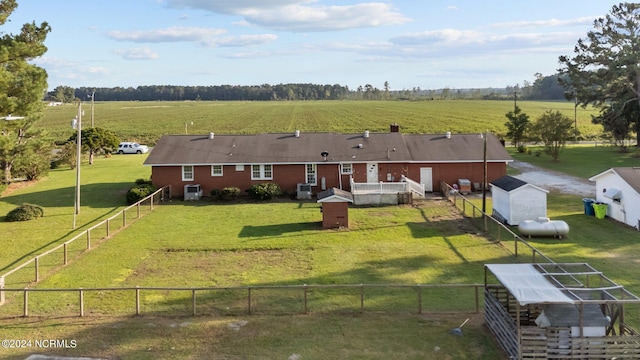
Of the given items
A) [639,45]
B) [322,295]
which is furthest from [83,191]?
[639,45]

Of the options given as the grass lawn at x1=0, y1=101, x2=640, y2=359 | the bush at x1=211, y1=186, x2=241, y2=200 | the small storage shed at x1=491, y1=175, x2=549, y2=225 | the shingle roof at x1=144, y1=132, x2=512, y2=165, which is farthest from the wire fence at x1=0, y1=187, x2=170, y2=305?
the small storage shed at x1=491, y1=175, x2=549, y2=225

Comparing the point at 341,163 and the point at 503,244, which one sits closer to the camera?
the point at 503,244

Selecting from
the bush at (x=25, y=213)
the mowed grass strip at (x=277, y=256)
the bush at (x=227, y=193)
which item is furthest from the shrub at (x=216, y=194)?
the bush at (x=25, y=213)

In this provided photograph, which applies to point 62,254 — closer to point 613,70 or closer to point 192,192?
point 192,192

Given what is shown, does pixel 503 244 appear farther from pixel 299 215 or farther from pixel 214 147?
pixel 214 147

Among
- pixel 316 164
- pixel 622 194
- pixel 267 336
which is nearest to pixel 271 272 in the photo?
pixel 267 336

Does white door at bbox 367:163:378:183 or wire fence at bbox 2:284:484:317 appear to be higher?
white door at bbox 367:163:378:183

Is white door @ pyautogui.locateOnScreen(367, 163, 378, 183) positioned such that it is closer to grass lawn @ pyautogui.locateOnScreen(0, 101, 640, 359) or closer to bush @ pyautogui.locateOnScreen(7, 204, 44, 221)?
grass lawn @ pyautogui.locateOnScreen(0, 101, 640, 359)
